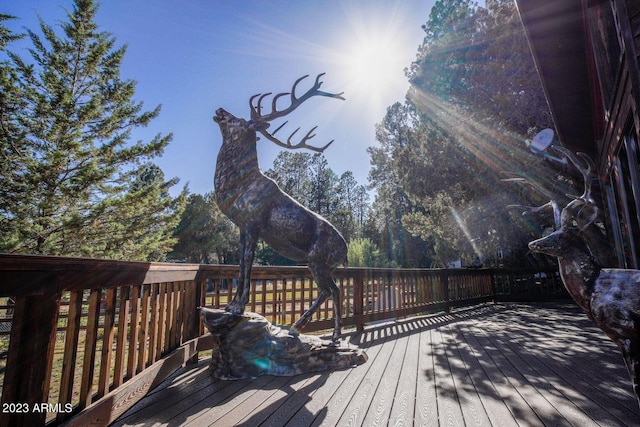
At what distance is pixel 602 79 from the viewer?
10.5ft

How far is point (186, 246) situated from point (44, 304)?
865 inches

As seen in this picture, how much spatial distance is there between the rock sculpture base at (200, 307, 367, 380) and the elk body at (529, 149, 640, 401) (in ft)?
6.32

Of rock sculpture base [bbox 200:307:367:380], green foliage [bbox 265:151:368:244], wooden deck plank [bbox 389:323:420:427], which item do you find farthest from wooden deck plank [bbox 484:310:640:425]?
green foliage [bbox 265:151:368:244]

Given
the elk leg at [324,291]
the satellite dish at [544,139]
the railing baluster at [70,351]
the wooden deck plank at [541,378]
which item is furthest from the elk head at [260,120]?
the satellite dish at [544,139]

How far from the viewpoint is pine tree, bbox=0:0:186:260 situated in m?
6.73

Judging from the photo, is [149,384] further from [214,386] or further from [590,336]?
[590,336]

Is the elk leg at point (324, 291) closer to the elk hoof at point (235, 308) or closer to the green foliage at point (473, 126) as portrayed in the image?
the elk hoof at point (235, 308)

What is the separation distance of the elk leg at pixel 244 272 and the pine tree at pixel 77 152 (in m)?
6.42

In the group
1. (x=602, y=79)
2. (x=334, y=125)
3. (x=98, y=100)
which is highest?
(x=334, y=125)

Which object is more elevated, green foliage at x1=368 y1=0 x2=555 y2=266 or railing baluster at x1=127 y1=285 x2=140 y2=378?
green foliage at x1=368 y1=0 x2=555 y2=266

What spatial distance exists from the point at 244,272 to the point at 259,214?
56 centimetres

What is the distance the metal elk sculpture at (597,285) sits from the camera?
144cm

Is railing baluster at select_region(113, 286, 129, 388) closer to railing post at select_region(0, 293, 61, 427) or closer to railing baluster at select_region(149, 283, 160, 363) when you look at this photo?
railing baluster at select_region(149, 283, 160, 363)

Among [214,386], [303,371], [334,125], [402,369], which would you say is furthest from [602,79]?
[334,125]
